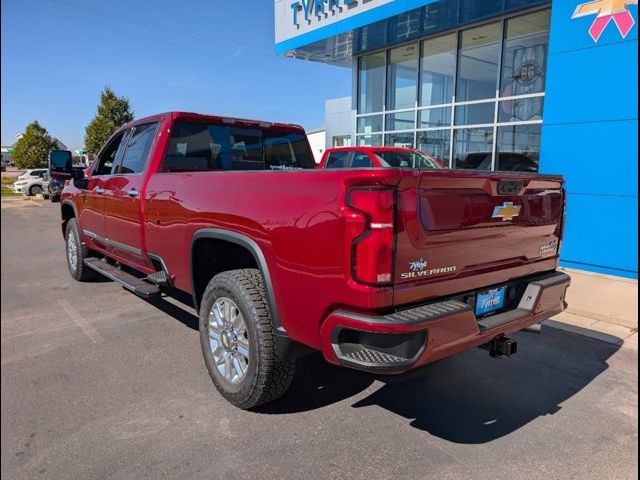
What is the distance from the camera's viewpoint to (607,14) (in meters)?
7.17

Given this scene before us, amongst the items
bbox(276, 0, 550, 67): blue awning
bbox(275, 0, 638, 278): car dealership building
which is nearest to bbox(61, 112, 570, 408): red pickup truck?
bbox(275, 0, 638, 278): car dealership building

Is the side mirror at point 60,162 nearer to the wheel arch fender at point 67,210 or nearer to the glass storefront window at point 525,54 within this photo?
the wheel arch fender at point 67,210

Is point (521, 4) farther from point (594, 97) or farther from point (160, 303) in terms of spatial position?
point (160, 303)

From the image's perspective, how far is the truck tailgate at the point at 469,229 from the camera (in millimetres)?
2457

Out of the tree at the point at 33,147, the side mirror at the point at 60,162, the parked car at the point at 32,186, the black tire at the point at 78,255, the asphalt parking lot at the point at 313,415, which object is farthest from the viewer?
the tree at the point at 33,147

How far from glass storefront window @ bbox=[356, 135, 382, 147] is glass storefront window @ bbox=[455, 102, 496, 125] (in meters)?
2.78

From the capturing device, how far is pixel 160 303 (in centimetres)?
569

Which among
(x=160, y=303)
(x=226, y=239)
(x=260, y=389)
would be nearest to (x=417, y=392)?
(x=260, y=389)

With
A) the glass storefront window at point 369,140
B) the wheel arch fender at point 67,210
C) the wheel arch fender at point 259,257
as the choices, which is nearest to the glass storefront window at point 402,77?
the glass storefront window at point 369,140

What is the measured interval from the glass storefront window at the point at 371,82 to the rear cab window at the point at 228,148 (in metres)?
8.82

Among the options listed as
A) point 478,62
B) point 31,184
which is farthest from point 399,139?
point 31,184

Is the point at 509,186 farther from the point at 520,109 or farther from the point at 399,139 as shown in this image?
the point at 399,139

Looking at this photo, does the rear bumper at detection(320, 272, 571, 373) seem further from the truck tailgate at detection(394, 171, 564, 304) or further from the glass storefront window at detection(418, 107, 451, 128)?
the glass storefront window at detection(418, 107, 451, 128)

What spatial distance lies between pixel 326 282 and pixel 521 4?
9.15 m
